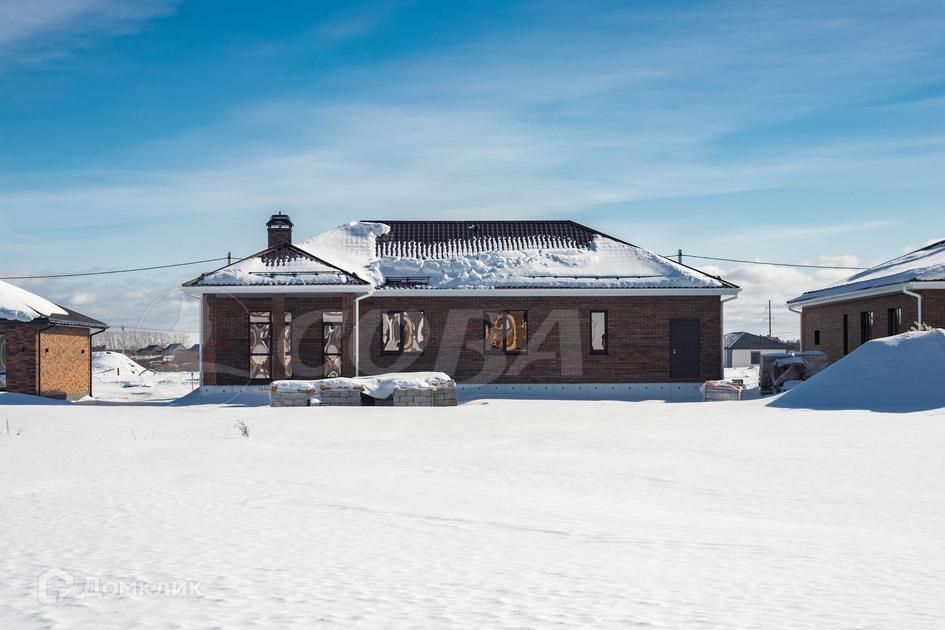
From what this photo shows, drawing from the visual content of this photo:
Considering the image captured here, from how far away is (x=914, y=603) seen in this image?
3959 millimetres

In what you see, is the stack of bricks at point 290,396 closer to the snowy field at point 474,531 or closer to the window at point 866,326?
the snowy field at point 474,531

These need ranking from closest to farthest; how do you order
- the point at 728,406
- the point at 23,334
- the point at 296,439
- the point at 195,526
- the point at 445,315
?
the point at 195,526, the point at 296,439, the point at 728,406, the point at 445,315, the point at 23,334

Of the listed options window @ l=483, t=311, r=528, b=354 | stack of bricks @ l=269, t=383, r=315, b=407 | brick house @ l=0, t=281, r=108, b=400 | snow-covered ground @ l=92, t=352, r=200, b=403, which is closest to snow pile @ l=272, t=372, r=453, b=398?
stack of bricks @ l=269, t=383, r=315, b=407

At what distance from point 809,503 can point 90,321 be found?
2493 centimetres

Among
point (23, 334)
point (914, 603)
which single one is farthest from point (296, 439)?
point (23, 334)

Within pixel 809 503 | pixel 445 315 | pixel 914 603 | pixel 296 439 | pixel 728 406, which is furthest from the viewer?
pixel 445 315

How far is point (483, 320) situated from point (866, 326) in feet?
40.0

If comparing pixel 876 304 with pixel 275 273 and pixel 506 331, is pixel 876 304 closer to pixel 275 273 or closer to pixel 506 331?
pixel 506 331

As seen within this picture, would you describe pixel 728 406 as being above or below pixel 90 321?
below

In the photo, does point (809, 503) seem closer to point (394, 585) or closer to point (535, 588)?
point (535, 588)

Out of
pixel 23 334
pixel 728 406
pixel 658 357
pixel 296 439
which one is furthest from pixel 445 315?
pixel 23 334

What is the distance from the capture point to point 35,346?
22.7 metres

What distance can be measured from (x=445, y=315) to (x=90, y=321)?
43.3 feet

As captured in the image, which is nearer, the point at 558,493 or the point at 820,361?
the point at 558,493
